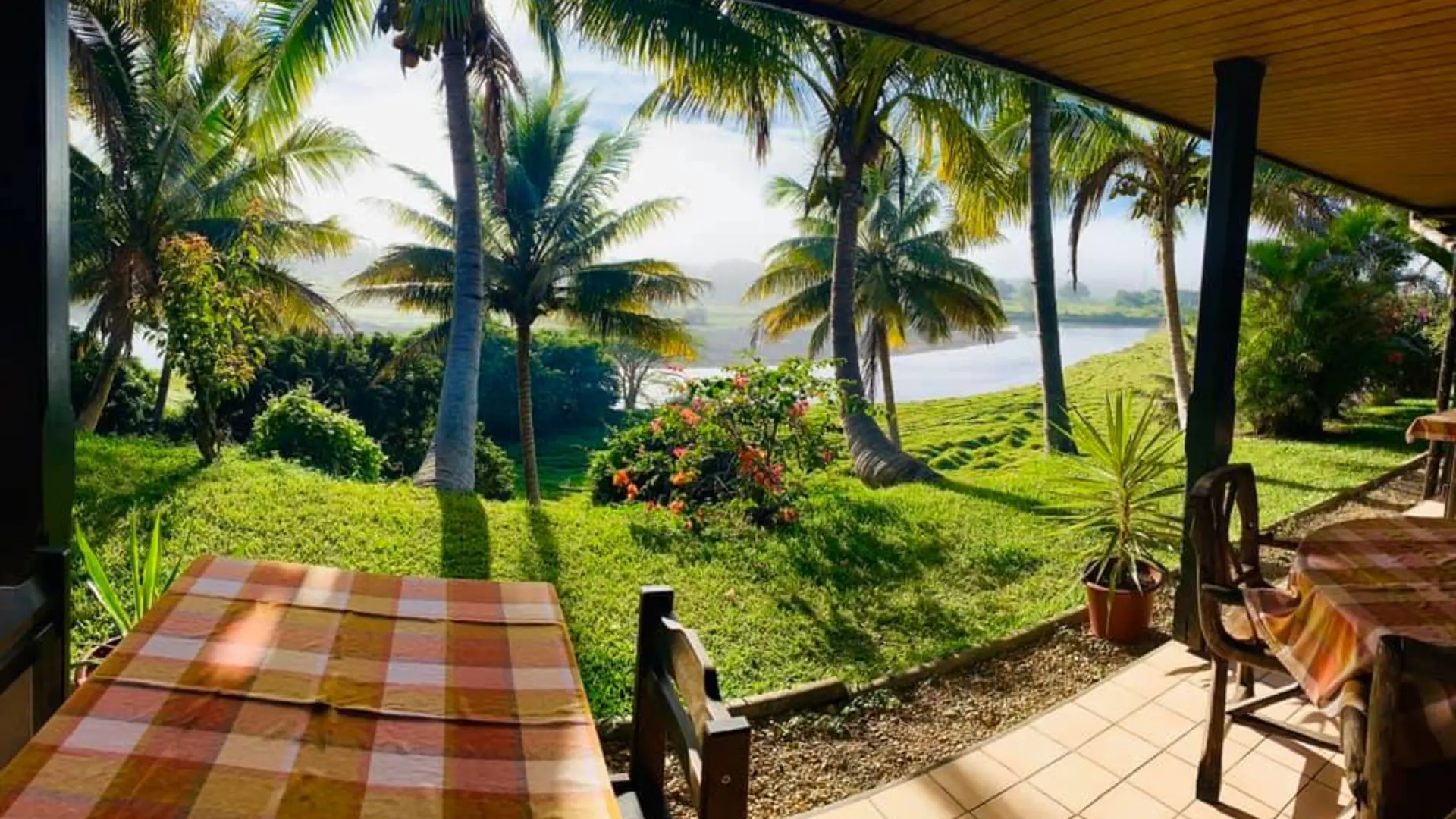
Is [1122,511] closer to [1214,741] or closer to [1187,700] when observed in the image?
[1187,700]

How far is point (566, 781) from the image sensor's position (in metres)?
1.09

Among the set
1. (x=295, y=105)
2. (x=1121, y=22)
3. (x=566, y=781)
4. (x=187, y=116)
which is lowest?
(x=566, y=781)

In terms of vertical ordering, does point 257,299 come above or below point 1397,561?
above

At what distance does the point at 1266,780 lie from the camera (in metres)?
2.50

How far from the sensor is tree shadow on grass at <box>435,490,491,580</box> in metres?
4.81

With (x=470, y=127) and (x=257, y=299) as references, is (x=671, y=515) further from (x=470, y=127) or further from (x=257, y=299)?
(x=257, y=299)

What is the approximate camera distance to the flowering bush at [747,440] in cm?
577

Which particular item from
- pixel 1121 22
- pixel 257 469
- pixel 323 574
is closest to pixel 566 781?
pixel 323 574

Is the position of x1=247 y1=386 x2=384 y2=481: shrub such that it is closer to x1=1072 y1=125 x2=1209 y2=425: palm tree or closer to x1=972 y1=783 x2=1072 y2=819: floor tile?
x1=972 y1=783 x2=1072 y2=819: floor tile

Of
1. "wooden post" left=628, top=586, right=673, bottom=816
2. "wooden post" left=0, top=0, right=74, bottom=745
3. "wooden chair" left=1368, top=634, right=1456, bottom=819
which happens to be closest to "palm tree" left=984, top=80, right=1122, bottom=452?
"wooden chair" left=1368, top=634, right=1456, bottom=819

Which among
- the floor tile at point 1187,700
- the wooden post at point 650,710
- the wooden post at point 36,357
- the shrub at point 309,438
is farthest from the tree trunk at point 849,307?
the wooden post at point 36,357

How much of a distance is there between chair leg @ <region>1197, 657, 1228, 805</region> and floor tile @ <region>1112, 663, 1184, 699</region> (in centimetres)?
68

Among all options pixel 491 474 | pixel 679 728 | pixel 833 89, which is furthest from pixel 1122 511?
pixel 491 474

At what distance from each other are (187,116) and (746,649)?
10.2 metres
